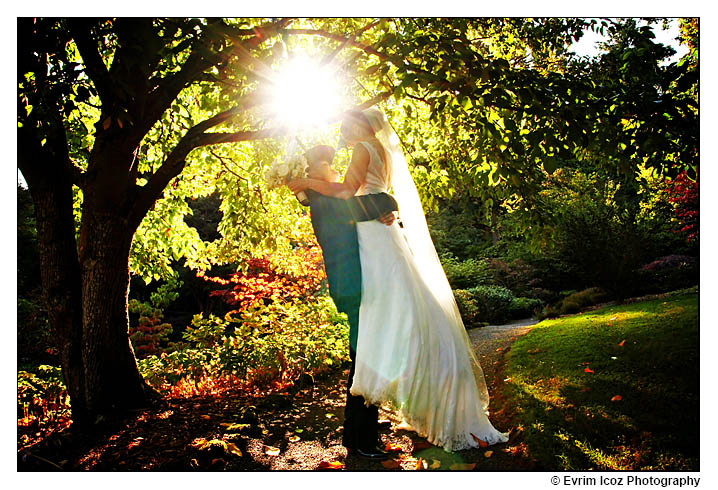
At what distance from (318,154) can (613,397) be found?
2.83 m

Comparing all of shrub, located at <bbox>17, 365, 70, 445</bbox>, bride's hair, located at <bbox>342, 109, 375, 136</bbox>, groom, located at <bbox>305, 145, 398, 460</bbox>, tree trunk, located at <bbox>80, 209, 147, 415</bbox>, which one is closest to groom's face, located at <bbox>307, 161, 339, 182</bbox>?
groom, located at <bbox>305, 145, 398, 460</bbox>

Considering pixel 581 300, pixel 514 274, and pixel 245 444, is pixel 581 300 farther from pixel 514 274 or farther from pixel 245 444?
pixel 245 444

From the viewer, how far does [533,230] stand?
5.45m

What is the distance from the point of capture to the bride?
2533 mm

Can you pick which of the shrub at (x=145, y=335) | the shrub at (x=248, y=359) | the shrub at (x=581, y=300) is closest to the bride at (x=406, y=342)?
the shrub at (x=248, y=359)

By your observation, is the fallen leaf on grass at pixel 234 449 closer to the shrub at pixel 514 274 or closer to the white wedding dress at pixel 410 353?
the white wedding dress at pixel 410 353

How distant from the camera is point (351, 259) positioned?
105 inches

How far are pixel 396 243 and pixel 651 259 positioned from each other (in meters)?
9.39

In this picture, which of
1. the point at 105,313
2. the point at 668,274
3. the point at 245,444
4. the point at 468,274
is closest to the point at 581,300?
the point at 668,274

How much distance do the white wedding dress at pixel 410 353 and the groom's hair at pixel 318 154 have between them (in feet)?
1.64

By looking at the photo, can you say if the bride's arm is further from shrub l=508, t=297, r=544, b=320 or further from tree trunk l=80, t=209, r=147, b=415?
shrub l=508, t=297, r=544, b=320

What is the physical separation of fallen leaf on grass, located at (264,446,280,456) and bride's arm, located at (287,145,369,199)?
5.62 feet

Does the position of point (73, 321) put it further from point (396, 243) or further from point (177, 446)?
point (396, 243)
